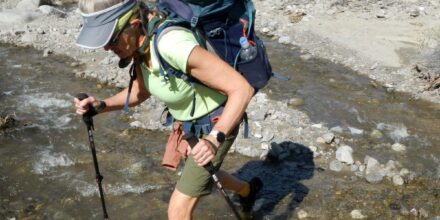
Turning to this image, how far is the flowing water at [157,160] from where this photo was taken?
23.0ft

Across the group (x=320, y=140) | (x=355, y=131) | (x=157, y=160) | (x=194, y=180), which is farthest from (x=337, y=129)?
(x=194, y=180)

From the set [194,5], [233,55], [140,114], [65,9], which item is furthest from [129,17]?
[65,9]

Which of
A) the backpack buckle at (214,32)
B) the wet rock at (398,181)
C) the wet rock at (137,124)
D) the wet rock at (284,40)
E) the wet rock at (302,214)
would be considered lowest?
the wet rock at (284,40)

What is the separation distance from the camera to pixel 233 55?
4574 millimetres

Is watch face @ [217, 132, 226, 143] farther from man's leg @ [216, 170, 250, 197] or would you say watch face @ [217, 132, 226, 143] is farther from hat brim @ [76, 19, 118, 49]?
man's leg @ [216, 170, 250, 197]

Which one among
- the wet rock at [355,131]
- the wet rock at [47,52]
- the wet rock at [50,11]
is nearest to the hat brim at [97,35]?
the wet rock at [355,131]

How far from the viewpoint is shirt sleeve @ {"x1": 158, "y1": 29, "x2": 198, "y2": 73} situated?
399 cm

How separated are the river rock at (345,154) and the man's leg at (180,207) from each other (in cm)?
382

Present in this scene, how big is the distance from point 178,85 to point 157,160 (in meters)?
3.94

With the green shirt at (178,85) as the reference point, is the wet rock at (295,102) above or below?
below

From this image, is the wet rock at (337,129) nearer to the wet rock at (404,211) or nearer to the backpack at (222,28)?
the wet rock at (404,211)

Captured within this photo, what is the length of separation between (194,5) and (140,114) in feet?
18.6

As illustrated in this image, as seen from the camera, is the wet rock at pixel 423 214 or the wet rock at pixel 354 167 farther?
the wet rock at pixel 354 167

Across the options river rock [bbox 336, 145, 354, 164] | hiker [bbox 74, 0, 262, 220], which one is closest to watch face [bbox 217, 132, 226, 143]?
hiker [bbox 74, 0, 262, 220]
